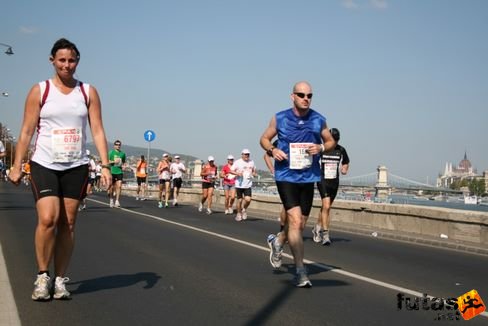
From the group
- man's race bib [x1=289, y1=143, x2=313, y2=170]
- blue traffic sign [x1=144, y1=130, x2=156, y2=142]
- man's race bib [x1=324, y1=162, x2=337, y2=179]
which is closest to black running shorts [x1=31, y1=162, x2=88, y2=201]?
man's race bib [x1=289, y1=143, x2=313, y2=170]

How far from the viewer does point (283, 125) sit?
283 inches

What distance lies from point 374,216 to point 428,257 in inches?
237

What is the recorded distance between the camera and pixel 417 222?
14.6 m

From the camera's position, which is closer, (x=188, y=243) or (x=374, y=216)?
(x=188, y=243)

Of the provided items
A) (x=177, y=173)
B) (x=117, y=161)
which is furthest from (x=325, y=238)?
(x=177, y=173)

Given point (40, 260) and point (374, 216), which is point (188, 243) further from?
point (374, 216)

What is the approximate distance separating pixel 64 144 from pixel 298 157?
2.58m

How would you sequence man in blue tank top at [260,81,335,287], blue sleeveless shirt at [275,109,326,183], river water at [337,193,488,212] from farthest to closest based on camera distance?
river water at [337,193,488,212] → blue sleeveless shirt at [275,109,326,183] → man in blue tank top at [260,81,335,287]

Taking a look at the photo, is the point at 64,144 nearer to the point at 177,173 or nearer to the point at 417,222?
the point at 417,222

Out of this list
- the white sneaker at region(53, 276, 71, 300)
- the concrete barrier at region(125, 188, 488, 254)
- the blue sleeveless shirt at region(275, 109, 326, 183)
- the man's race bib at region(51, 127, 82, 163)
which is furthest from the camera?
the concrete barrier at region(125, 188, 488, 254)

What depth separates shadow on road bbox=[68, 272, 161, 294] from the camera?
6391 millimetres

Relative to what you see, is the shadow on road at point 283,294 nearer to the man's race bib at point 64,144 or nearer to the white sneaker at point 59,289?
the white sneaker at point 59,289

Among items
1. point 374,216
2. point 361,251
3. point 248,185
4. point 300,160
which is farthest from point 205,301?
point 248,185

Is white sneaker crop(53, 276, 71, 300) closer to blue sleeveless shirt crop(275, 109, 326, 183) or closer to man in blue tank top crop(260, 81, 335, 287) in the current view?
man in blue tank top crop(260, 81, 335, 287)
